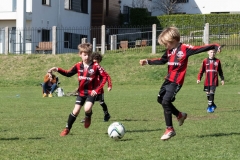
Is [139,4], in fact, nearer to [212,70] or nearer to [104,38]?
[104,38]

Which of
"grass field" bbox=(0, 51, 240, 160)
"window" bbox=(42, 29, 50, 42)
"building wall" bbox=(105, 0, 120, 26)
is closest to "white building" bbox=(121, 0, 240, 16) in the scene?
"building wall" bbox=(105, 0, 120, 26)

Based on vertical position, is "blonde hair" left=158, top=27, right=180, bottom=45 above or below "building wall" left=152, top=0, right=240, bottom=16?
below

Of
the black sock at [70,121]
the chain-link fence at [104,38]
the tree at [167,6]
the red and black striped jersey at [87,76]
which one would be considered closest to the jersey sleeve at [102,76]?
the red and black striped jersey at [87,76]

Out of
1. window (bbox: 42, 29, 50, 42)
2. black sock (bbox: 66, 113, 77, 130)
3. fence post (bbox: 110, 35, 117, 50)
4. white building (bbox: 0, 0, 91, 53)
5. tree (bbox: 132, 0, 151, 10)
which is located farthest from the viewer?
tree (bbox: 132, 0, 151, 10)

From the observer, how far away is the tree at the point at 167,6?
177ft

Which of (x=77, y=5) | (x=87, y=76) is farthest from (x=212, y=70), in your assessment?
(x=77, y=5)

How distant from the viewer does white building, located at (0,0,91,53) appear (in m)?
37.8

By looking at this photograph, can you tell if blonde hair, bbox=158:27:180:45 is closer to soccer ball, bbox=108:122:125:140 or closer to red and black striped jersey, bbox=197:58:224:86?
soccer ball, bbox=108:122:125:140

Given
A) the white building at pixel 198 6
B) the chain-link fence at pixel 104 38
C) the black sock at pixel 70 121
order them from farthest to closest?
1. the white building at pixel 198 6
2. the chain-link fence at pixel 104 38
3. the black sock at pixel 70 121

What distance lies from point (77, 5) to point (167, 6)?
12378mm

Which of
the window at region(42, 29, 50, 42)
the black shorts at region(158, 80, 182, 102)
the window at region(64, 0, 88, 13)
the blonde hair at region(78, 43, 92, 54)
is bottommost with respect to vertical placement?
→ the black shorts at region(158, 80, 182, 102)

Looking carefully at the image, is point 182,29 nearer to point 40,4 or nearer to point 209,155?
point 40,4

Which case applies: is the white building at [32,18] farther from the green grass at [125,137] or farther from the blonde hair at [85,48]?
the blonde hair at [85,48]

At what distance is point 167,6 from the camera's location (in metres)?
54.3
